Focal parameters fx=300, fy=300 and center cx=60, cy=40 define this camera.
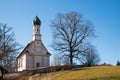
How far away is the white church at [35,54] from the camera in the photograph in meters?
76.8

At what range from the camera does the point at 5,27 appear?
58.1 meters

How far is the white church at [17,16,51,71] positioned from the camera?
76.8m

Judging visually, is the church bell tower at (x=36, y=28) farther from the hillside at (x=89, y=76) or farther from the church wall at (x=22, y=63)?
the hillside at (x=89, y=76)

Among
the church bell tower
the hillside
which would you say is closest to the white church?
the church bell tower

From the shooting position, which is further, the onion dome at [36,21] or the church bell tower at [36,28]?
the onion dome at [36,21]

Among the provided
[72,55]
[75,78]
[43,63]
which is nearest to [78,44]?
[72,55]

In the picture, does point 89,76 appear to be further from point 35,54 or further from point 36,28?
point 36,28

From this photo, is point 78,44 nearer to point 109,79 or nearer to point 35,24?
point 35,24

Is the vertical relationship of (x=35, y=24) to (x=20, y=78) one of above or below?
above

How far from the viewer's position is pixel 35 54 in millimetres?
77812

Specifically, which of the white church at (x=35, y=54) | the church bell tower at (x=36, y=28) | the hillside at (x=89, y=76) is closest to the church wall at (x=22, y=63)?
the white church at (x=35, y=54)

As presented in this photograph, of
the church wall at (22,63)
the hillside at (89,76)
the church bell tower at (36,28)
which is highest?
the church bell tower at (36,28)

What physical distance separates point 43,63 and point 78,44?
19785 mm

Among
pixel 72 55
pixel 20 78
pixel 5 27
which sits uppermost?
pixel 5 27
